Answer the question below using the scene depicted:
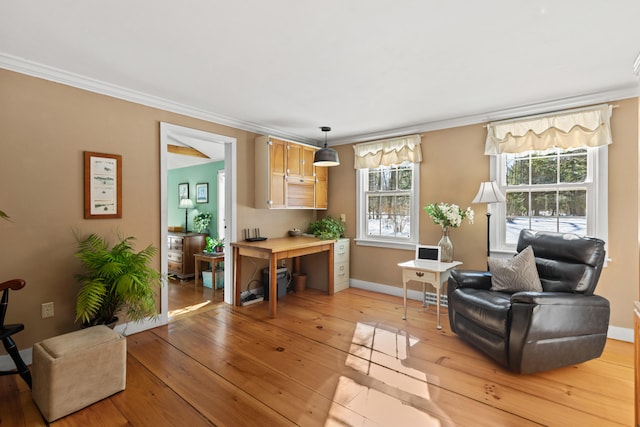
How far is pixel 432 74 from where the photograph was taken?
261cm

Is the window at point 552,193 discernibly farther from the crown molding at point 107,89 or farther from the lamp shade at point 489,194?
the crown molding at point 107,89

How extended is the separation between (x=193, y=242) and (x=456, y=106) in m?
4.61

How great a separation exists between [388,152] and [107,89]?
3.35 meters

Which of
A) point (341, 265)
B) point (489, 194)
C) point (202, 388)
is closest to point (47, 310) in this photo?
point (202, 388)

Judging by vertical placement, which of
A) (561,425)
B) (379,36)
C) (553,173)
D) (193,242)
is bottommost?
(561,425)

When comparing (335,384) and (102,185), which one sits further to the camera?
(102,185)

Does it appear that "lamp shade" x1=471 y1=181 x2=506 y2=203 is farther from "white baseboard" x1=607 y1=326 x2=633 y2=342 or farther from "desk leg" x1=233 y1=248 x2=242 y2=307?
"desk leg" x1=233 y1=248 x2=242 y2=307

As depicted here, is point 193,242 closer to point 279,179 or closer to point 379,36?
point 279,179

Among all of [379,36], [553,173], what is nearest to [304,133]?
[379,36]

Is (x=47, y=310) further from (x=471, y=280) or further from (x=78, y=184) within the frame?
(x=471, y=280)

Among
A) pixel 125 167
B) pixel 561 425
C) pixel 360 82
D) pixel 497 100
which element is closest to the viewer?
pixel 561 425

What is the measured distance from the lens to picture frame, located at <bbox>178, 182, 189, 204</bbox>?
6684mm

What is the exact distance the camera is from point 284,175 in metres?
4.30

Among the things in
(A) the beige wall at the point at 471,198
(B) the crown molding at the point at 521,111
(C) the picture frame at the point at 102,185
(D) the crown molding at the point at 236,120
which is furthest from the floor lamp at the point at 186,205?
(B) the crown molding at the point at 521,111
